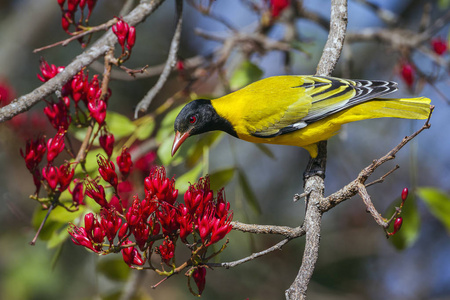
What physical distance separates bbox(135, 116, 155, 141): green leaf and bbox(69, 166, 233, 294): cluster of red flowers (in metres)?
0.89

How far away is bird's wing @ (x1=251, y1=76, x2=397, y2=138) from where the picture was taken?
125 inches

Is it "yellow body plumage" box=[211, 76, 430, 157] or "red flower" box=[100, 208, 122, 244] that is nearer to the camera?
"red flower" box=[100, 208, 122, 244]

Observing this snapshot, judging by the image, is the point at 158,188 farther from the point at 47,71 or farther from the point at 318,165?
the point at 318,165

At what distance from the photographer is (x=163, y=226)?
6.51ft

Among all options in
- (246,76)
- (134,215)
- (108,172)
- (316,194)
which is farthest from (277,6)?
(134,215)

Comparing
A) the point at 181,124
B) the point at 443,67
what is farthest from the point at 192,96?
the point at 443,67

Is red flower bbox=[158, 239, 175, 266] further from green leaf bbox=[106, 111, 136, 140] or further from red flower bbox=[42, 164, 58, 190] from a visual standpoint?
green leaf bbox=[106, 111, 136, 140]

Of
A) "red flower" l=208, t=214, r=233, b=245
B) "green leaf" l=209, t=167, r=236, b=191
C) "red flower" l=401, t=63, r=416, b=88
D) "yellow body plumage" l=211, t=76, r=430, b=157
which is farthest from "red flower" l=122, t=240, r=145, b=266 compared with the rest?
"red flower" l=401, t=63, r=416, b=88

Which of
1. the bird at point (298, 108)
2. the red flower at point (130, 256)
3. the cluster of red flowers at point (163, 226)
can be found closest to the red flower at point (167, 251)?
the cluster of red flowers at point (163, 226)

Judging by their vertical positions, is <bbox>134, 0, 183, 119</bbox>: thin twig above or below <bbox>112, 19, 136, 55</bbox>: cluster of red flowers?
below

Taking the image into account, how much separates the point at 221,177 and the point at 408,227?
133 cm

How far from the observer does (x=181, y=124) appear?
113 inches

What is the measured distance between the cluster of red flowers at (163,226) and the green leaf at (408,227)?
1.53 m

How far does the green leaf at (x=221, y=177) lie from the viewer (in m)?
2.83
